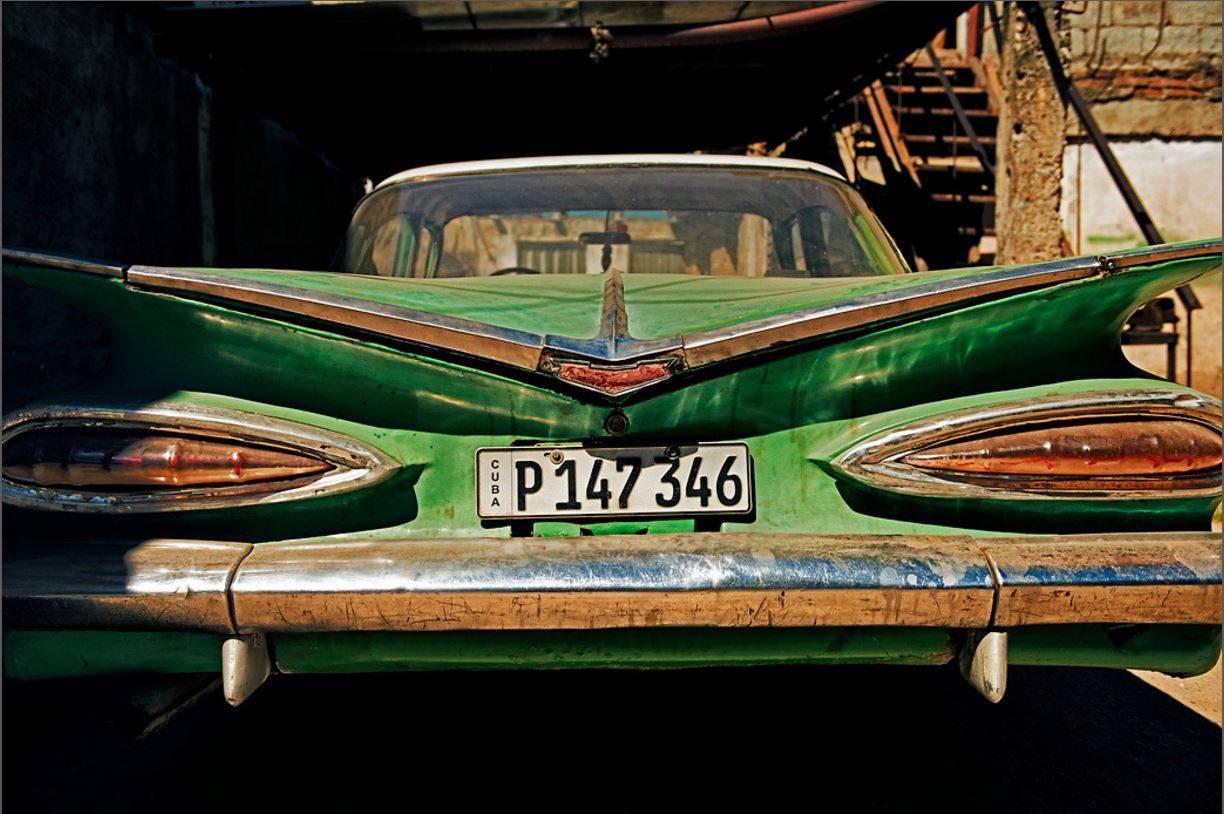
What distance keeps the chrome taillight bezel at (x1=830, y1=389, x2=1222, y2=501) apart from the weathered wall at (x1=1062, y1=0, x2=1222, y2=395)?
6175 mm

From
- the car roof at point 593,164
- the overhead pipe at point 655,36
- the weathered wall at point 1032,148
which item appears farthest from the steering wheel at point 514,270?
the weathered wall at point 1032,148

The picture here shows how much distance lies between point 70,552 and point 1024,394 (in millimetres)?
1705

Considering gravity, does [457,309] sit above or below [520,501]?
above

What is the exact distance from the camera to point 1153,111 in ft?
23.2

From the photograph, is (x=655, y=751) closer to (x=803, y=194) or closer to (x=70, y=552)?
(x=70, y=552)

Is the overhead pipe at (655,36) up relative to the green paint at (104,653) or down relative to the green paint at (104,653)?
up

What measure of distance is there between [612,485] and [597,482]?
0.03m

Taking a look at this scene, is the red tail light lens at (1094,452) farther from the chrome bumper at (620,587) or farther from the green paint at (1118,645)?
the green paint at (1118,645)

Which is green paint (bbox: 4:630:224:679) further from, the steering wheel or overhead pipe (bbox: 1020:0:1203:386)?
overhead pipe (bbox: 1020:0:1203:386)

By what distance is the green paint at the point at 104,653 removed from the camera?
5.23 feet

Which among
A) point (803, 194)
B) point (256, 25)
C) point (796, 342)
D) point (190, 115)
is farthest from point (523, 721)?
point (190, 115)

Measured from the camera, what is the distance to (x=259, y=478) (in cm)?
161

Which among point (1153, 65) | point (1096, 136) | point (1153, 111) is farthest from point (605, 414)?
point (1153, 65)

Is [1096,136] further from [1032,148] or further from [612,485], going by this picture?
[612,485]
